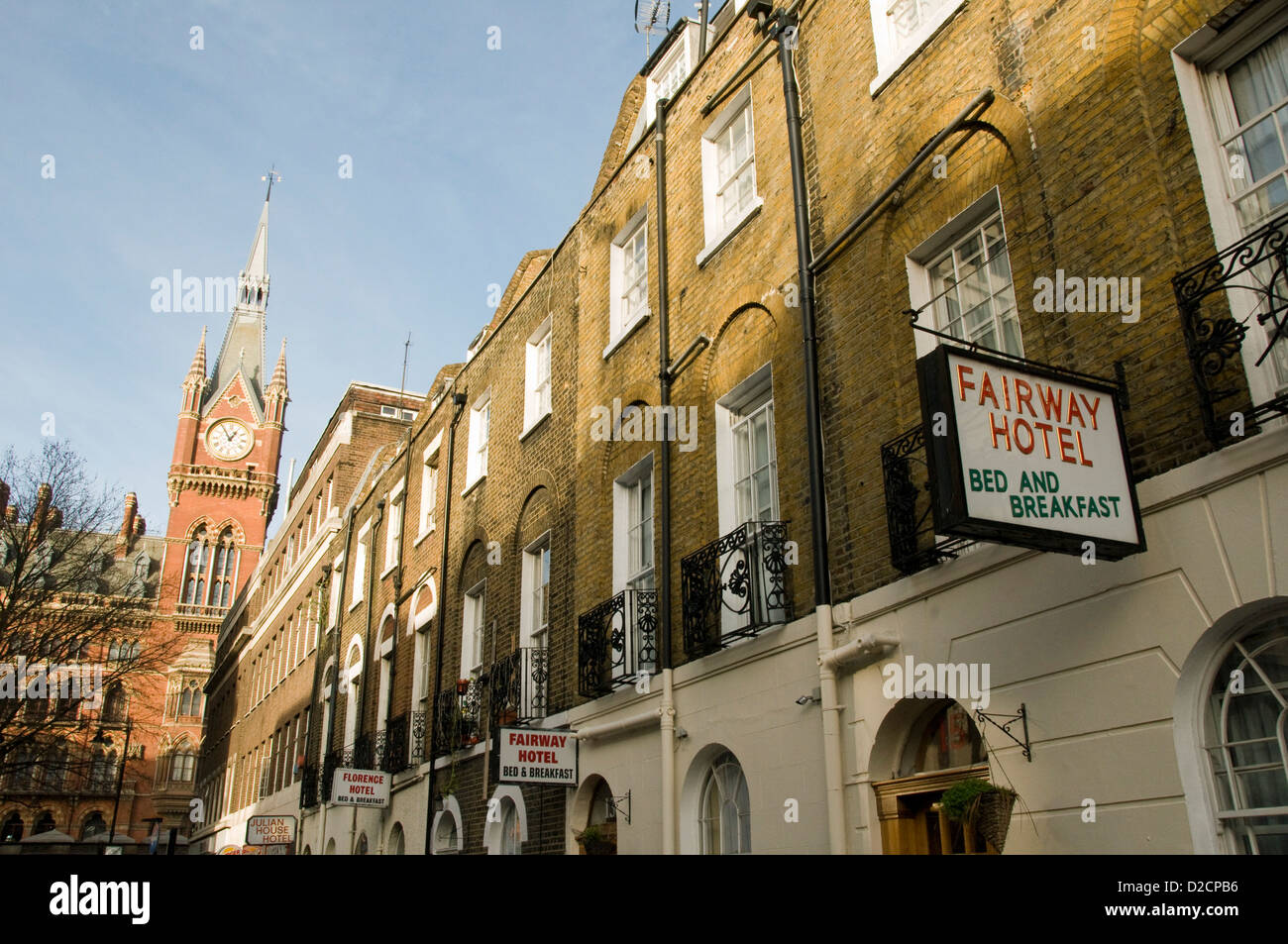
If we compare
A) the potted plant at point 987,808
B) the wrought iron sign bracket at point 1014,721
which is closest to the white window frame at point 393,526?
the wrought iron sign bracket at point 1014,721

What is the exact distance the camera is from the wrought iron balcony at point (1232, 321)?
5699 mm

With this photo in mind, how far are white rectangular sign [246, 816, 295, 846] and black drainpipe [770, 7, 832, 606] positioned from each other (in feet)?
65.5

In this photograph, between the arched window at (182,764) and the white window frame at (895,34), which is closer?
the white window frame at (895,34)

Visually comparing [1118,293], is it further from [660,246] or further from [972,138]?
[660,246]

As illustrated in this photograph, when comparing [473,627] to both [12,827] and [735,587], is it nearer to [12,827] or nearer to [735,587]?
[735,587]

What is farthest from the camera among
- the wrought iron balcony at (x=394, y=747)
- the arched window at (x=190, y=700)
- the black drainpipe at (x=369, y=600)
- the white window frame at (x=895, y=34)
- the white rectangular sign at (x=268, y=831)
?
the arched window at (x=190, y=700)

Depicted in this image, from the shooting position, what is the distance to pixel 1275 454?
5520mm

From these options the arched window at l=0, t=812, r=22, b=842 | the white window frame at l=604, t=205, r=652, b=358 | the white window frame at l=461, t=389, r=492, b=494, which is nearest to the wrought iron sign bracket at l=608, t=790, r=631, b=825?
the white window frame at l=604, t=205, r=652, b=358

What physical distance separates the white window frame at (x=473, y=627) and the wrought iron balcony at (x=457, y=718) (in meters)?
0.51

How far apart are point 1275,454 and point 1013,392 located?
4.51 ft

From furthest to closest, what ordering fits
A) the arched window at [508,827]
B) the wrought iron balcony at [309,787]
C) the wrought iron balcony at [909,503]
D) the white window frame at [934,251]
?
the wrought iron balcony at [309,787] < the arched window at [508,827] < the white window frame at [934,251] < the wrought iron balcony at [909,503]

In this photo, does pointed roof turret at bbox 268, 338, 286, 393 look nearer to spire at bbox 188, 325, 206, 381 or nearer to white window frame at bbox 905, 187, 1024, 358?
spire at bbox 188, 325, 206, 381

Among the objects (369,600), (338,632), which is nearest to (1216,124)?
(369,600)

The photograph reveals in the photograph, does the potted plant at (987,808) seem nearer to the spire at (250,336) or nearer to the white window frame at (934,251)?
the white window frame at (934,251)
